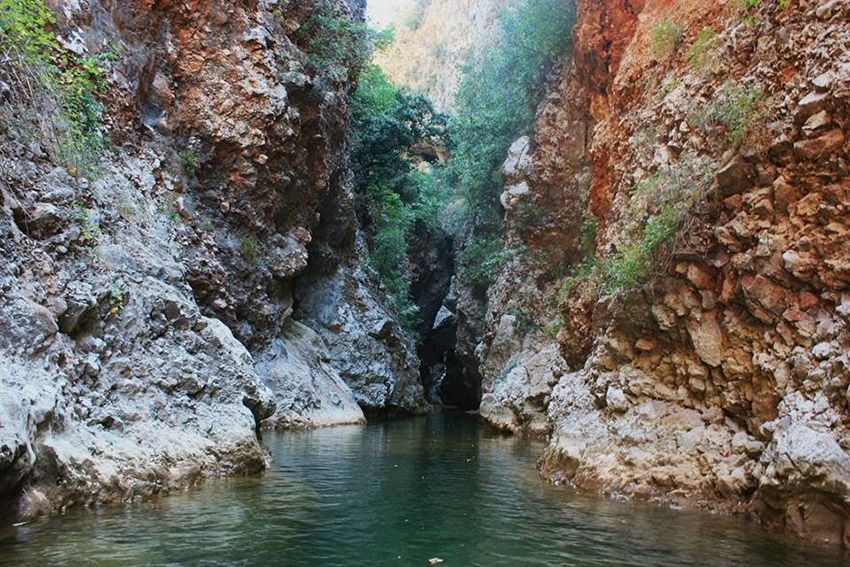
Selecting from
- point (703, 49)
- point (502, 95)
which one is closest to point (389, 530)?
point (703, 49)

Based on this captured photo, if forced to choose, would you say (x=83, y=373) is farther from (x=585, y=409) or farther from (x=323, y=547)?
(x=585, y=409)

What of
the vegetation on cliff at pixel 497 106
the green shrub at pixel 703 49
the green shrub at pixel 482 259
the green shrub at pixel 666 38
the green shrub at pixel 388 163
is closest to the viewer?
the green shrub at pixel 703 49

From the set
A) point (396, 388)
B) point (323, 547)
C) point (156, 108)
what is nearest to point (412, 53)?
point (396, 388)

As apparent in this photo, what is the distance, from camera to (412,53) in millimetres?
64062

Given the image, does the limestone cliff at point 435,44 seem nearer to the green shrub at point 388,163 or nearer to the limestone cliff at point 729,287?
the green shrub at point 388,163

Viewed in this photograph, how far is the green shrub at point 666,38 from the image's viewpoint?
16453mm

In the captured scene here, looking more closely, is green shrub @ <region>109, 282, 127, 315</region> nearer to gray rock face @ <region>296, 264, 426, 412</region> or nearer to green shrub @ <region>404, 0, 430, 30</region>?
gray rock face @ <region>296, 264, 426, 412</region>

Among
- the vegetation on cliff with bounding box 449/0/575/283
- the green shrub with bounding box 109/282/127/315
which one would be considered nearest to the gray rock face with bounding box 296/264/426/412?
the vegetation on cliff with bounding box 449/0/575/283

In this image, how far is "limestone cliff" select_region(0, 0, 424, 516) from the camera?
30.9 feet

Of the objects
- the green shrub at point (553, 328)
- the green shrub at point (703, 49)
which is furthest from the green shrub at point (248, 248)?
the green shrub at point (703, 49)

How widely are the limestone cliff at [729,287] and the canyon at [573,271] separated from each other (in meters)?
0.04

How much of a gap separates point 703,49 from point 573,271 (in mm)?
11495

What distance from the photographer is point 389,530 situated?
28.3ft

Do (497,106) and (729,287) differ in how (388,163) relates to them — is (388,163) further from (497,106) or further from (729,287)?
(729,287)
